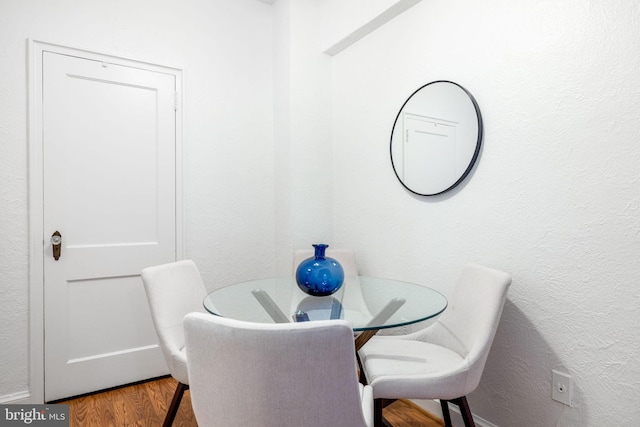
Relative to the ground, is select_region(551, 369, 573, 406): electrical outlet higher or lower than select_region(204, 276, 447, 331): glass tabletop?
lower

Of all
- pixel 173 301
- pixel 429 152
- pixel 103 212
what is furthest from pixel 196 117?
pixel 429 152

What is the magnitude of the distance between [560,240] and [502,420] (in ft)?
2.96

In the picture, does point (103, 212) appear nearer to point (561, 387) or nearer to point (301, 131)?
point (301, 131)

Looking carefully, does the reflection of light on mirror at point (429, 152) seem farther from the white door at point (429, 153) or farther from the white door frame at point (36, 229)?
the white door frame at point (36, 229)

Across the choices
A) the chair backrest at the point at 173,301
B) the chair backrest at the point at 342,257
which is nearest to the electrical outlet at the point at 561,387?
the chair backrest at the point at 342,257

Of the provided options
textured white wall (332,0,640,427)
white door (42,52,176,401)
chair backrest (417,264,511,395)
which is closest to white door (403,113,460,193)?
textured white wall (332,0,640,427)

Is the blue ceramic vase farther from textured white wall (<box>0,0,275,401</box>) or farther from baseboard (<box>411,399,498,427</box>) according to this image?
textured white wall (<box>0,0,275,401</box>)

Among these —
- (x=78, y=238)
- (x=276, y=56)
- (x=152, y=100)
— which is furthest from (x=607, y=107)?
(x=78, y=238)

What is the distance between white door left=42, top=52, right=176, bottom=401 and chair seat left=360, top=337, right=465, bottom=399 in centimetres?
164

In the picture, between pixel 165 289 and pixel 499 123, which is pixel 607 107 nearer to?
pixel 499 123

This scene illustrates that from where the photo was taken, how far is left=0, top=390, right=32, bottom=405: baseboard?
7.22 feet

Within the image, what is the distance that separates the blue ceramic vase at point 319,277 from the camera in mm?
1714

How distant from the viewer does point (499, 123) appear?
6.10 ft

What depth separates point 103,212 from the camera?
97.5 inches
